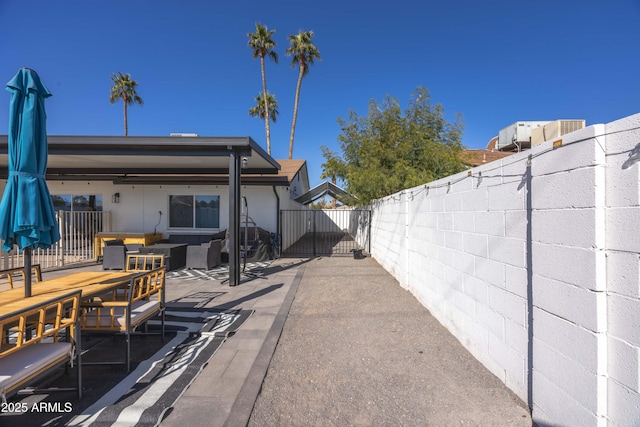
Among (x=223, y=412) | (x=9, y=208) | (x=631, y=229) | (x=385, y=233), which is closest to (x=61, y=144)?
(x=9, y=208)

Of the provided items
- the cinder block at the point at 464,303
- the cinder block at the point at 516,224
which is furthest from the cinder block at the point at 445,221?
the cinder block at the point at 516,224

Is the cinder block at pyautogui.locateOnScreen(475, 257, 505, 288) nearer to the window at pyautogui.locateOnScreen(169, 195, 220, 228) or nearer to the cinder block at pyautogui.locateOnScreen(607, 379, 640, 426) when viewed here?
the cinder block at pyautogui.locateOnScreen(607, 379, 640, 426)

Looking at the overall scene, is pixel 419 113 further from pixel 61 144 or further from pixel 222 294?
pixel 61 144

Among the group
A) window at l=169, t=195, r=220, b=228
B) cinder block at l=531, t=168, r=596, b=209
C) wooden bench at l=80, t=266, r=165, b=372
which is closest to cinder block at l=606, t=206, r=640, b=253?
cinder block at l=531, t=168, r=596, b=209

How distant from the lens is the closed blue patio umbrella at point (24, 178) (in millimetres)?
2973

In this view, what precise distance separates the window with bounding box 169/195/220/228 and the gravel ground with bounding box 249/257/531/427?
23.7 ft

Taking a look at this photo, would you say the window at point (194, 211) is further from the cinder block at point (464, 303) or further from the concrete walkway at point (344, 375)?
the cinder block at point (464, 303)

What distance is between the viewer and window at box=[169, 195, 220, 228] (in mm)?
11188

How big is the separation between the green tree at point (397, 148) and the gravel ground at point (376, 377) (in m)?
5.04

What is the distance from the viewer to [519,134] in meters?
3.89

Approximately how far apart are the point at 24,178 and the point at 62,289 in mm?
1187

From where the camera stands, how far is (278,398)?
2.68m

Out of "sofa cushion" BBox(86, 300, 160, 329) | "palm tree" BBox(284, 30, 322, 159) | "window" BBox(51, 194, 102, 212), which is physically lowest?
"sofa cushion" BBox(86, 300, 160, 329)

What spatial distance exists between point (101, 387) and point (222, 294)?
3.32 meters
